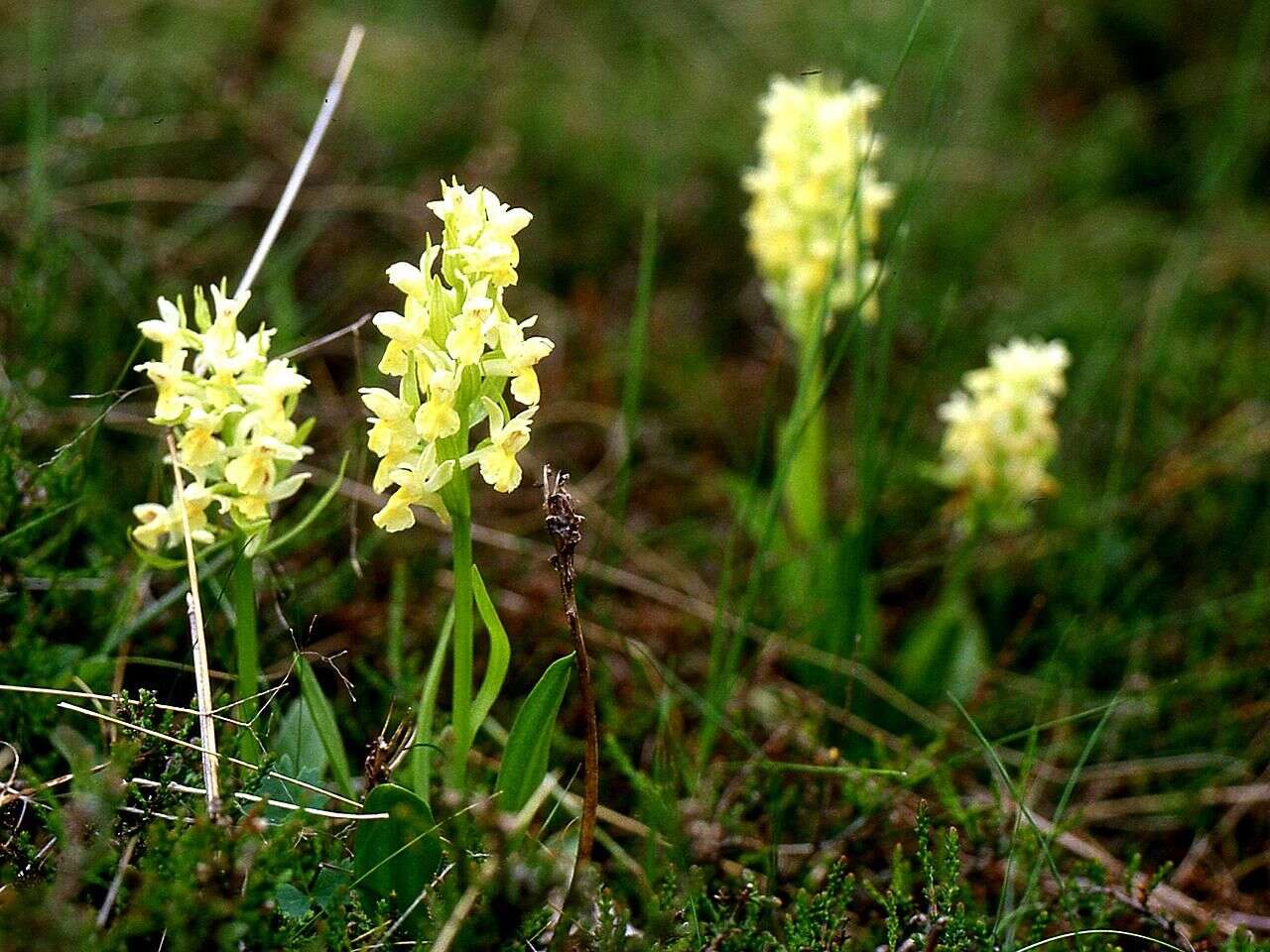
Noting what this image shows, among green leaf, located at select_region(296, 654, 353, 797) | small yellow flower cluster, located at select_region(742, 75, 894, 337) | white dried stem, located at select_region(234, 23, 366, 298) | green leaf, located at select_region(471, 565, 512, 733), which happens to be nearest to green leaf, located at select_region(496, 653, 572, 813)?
green leaf, located at select_region(471, 565, 512, 733)

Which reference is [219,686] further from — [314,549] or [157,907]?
[157,907]

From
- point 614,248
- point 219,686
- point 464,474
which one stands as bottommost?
point 219,686

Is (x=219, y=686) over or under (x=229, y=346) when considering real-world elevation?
under

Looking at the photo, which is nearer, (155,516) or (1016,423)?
(155,516)

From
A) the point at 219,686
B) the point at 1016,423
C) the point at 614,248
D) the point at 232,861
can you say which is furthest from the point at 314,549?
the point at 614,248

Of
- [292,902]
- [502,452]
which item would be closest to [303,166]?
[502,452]

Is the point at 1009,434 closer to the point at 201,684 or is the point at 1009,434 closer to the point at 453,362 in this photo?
the point at 453,362
